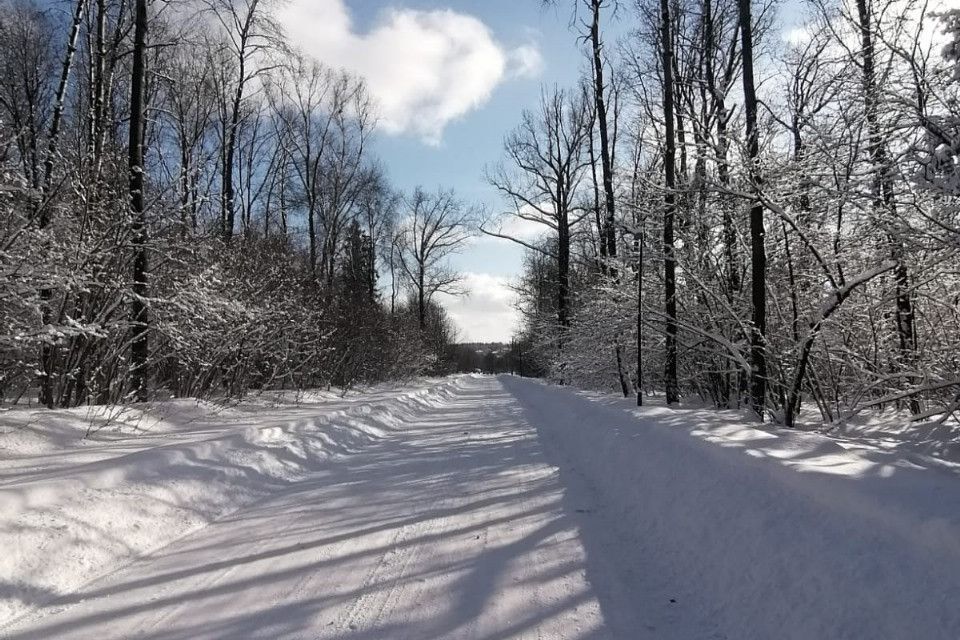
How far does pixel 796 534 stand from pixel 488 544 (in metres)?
2.09

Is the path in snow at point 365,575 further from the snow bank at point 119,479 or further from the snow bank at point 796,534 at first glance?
the snow bank at point 796,534

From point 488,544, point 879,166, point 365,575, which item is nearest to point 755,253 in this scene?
point 879,166

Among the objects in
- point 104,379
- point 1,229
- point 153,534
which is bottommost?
point 153,534

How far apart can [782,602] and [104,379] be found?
9754 millimetres

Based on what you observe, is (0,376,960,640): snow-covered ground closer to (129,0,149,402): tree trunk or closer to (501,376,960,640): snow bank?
(501,376,960,640): snow bank

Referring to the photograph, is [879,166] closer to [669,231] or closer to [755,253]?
[755,253]

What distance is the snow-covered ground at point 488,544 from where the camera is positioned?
2758 mm

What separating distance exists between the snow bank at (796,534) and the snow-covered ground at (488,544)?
12 mm

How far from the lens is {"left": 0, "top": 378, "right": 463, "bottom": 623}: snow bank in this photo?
3.38 metres

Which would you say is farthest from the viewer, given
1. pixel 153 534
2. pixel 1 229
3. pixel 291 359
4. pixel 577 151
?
pixel 577 151

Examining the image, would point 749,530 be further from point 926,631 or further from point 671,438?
point 671,438

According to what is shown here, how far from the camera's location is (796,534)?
10.4 feet

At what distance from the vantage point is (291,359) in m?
14.5

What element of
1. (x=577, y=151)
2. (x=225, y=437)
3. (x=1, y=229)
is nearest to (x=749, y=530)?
(x=225, y=437)
